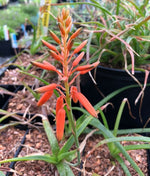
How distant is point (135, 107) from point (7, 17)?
317cm

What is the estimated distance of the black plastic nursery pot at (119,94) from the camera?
3.24 feet

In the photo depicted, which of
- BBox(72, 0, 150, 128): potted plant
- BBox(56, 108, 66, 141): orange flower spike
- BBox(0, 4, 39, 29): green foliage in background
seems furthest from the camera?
BBox(0, 4, 39, 29): green foliage in background

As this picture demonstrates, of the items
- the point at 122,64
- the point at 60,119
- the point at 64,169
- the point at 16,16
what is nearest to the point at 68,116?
the point at 64,169

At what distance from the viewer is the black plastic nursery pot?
986 millimetres

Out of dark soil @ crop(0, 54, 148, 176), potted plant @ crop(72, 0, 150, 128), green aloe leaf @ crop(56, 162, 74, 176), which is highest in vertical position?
potted plant @ crop(72, 0, 150, 128)

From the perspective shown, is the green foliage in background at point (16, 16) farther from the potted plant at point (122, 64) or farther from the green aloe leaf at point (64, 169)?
the green aloe leaf at point (64, 169)

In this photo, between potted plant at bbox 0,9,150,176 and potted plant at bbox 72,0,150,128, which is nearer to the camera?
potted plant at bbox 0,9,150,176

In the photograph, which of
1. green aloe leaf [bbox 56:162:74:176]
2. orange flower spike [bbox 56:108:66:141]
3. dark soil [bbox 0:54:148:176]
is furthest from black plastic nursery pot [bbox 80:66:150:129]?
orange flower spike [bbox 56:108:66:141]

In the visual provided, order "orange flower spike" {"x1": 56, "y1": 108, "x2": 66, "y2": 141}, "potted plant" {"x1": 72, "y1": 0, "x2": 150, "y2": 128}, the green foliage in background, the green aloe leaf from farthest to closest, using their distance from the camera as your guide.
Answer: the green foliage in background, "potted plant" {"x1": 72, "y1": 0, "x2": 150, "y2": 128}, the green aloe leaf, "orange flower spike" {"x1": 56, "y1": 108, "x2": 66, "y2": 141}

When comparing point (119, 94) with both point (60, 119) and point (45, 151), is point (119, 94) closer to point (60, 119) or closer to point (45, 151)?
point (45, 151)

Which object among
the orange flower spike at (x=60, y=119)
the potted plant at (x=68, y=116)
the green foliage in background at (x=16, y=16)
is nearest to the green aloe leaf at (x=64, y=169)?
the potted plant at (x=68, y=116)

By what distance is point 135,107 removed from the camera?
3.40 ft

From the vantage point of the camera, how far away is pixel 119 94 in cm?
103

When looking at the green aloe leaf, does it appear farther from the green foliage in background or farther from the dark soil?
the green foliage in background
